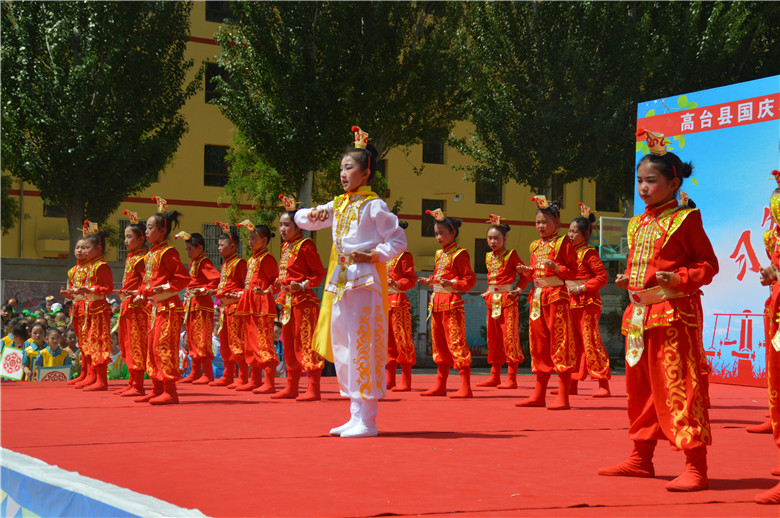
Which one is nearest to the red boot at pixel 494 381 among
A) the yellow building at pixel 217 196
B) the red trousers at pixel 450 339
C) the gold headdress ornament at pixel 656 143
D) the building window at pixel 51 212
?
the red trousers at pixel 450 339

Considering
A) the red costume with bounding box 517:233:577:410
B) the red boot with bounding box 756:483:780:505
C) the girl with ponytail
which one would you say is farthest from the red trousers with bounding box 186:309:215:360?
the red boot with bounding box 756:483:780:505

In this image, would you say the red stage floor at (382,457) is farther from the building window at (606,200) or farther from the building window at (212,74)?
the building window at (606,200)

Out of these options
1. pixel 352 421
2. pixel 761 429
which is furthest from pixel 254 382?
pixel 761 429

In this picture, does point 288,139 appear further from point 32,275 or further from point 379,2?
point 32,275

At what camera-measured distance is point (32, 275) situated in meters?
19.9

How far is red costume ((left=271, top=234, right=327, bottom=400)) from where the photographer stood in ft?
26.0

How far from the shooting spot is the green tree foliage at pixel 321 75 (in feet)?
58.8

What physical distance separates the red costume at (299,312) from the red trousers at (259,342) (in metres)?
0.62

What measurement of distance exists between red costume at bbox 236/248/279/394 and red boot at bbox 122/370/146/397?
3.70 feet

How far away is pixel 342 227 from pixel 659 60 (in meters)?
14.9

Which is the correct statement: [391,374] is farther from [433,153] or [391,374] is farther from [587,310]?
[433,153]

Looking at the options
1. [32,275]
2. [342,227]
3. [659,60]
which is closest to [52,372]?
[342,227]

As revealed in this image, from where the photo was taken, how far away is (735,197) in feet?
39.5

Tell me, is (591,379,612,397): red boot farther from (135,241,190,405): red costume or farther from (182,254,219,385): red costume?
(182,254,219,385): red costume
